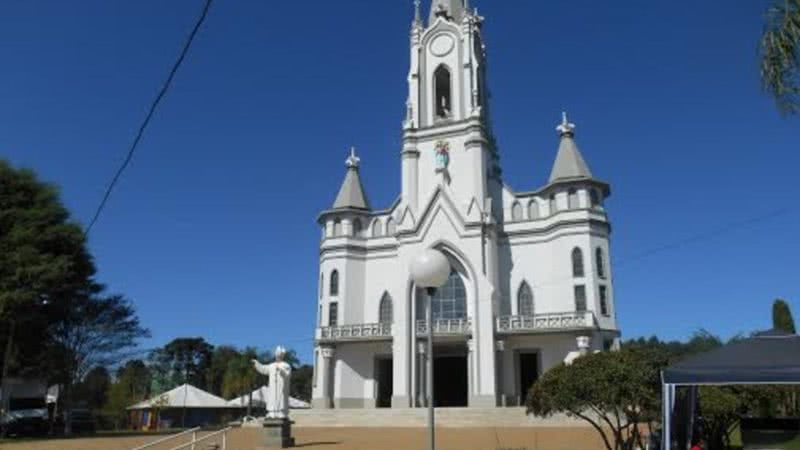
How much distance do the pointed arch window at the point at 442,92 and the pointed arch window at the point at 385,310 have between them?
11411 millimetres

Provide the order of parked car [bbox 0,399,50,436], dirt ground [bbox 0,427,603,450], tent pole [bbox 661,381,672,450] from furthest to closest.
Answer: parked car [bbox 0,399,50,436] → dirt ground [bbox 0,427,603,450] → tent pole [bbox 661,381,672,450]

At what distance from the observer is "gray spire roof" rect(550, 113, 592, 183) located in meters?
37.7

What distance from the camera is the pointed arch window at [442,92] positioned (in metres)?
42.7

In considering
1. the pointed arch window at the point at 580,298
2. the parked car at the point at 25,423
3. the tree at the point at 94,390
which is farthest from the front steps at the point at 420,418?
the tree at the point at 94,390

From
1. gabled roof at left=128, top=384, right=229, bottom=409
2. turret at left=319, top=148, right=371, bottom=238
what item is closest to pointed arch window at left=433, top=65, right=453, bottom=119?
turret at left=319, top=148, right=371, bottom=238

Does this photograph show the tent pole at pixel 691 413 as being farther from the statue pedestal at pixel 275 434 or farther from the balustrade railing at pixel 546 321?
the balustrade railing at pixel 546 321

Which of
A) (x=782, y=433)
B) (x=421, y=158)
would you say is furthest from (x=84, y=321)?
(x=782, y=433)

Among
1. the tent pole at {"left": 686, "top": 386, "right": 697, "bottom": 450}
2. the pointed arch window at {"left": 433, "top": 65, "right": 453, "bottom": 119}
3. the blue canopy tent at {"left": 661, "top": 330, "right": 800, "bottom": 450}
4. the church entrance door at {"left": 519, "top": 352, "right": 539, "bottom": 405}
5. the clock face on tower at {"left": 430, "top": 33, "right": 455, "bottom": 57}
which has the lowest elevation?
the tent pole at {"left": 686, "top": 386, "right": 697, "bottom": 450}

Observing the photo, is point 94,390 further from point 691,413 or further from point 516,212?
point 691,413

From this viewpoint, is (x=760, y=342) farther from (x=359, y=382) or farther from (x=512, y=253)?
(x=359, y=382)

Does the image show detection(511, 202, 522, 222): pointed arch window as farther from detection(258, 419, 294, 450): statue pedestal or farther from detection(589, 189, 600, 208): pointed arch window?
detection(258, 419, 294, 450): statue pedestal

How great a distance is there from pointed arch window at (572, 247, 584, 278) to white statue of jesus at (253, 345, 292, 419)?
2177 cm

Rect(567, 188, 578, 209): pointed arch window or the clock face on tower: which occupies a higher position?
the clock face on tower

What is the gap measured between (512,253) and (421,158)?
7807 mm
